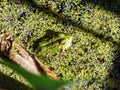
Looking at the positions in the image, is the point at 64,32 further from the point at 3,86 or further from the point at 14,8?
the point at 3,86

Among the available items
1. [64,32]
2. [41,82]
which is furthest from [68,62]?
[41,82]

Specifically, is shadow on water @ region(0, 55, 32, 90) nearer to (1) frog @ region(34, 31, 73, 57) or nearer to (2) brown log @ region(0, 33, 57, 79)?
(2) brown log @ region(0, 33, 57, 79)

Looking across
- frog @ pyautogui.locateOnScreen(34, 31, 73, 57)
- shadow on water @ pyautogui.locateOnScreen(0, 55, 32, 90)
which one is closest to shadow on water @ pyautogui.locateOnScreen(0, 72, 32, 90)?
shadow on water @ pyautogui.locateOnScreen(0, 55, 32, 90)

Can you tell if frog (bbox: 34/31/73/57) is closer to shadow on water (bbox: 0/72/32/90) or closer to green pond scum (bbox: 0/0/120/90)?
green pond scum (bbox: 0/0/120/90)

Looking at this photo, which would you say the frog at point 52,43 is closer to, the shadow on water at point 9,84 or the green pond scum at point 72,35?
the green pond scum at point 72,35

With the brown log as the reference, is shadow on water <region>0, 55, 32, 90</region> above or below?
below

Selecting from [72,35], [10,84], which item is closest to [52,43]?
[72,35]
